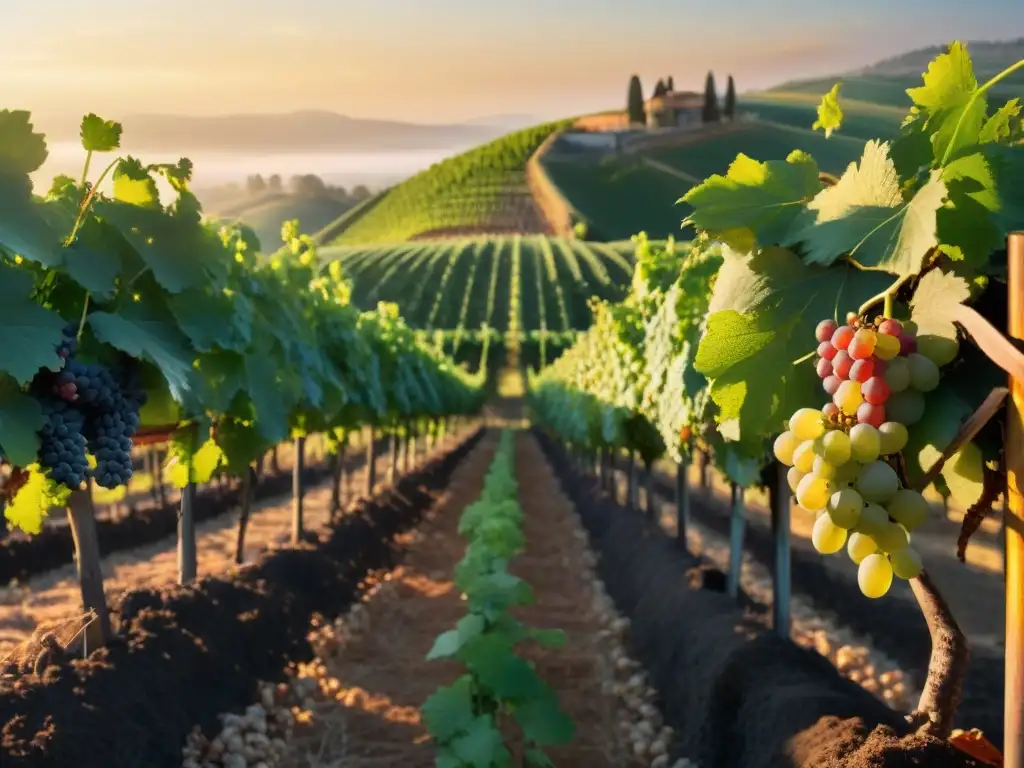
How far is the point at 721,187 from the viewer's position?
2.16m

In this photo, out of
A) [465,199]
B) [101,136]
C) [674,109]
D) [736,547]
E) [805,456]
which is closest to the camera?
[805,456]

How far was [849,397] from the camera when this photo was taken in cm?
172

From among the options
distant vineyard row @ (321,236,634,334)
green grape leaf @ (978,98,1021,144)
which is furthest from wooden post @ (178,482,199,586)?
distant vineyard row @ (321,236,634,334)

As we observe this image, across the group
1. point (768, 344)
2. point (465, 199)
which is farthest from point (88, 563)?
point (465, 199)

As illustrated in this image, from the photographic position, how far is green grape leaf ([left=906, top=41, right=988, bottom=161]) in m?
1.90

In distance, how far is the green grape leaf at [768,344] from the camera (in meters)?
2.05

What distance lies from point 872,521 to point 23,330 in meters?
2.25

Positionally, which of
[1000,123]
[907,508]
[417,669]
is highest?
[1000,123]

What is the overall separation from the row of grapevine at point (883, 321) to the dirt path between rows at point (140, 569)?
5.11 meters

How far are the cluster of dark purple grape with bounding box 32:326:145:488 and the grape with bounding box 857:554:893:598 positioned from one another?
93.2 inches

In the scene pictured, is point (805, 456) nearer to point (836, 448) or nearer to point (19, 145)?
point (836, 448)

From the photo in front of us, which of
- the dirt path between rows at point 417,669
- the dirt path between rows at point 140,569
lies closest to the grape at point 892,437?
the dirt path between rows at point 417,669

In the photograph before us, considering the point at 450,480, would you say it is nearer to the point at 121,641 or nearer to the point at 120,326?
the point at 121,641

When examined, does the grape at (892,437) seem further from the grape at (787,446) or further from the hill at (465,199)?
the hill at (465,199)
